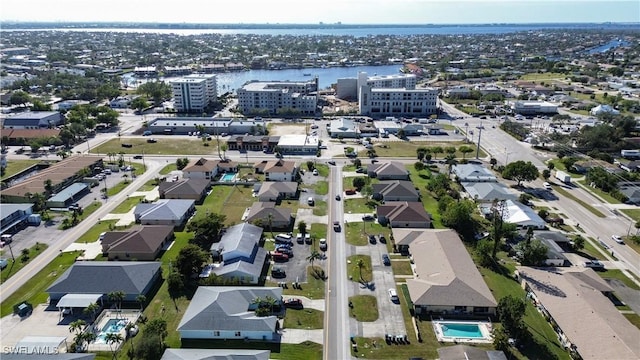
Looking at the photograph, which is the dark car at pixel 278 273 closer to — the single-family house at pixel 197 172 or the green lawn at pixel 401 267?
the green lawn at pixel 401 267

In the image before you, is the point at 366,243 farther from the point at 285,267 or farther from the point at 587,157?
the point at 587,157

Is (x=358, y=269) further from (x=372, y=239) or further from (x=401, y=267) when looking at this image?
(x=372, y=239)

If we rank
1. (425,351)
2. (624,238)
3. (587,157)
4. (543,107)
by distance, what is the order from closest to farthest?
1. (425,351)
2. (624,238)
3. (587,157)
4. (543,107)

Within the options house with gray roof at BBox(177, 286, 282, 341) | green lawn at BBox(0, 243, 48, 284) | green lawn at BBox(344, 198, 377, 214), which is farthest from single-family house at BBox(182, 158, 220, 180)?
house with gray roof at BBox(177, 286, 282, 341)

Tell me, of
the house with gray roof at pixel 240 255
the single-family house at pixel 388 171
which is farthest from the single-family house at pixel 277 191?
the single-family house at pixel 388 171

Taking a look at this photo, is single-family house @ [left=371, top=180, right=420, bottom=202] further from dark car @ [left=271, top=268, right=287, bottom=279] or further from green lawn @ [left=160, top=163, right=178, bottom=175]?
green lawn @ [left=160, top=163, right=178, bottom=175]

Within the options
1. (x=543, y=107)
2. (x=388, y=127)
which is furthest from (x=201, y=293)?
(x=543, y=107)
